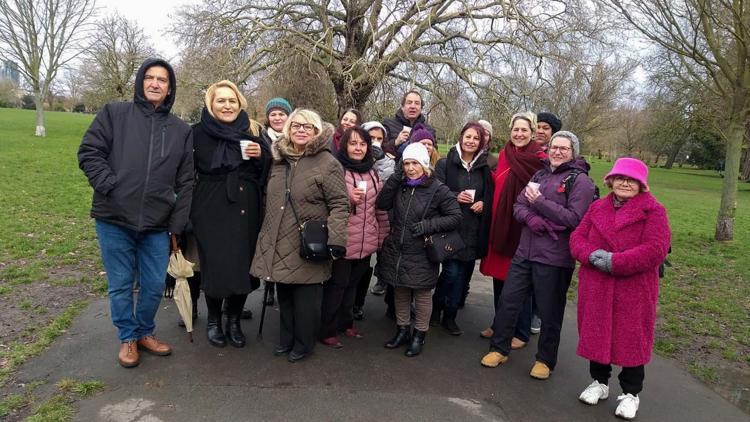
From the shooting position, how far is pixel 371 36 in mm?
14523

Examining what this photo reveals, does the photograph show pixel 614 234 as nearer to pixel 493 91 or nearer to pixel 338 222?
pixel 338 222

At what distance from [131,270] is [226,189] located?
36.1 inches

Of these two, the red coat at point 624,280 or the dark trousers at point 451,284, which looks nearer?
the red coat at point 624,280

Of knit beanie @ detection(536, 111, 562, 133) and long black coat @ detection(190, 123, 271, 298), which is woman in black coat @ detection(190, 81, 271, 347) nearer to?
long black coat @ detection(190, 123, 271, 298)

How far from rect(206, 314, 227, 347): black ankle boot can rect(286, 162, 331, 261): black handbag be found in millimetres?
1084

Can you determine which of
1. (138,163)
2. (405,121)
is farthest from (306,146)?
(405,121)

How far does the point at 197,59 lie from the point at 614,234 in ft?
42.7

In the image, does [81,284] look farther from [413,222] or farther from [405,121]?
[405,121]

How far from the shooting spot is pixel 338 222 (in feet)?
11.9

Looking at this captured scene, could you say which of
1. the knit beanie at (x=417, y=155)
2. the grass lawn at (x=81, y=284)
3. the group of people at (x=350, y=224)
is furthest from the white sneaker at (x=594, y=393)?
the knit beanie at (x=417, y=155)

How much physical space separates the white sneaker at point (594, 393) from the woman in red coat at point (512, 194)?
2.98ft

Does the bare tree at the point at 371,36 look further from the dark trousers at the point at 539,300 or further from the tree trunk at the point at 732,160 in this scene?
the dark trousers at the point at 539,300

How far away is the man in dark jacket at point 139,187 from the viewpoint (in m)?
3.28

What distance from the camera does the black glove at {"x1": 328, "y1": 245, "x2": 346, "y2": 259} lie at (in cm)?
359
